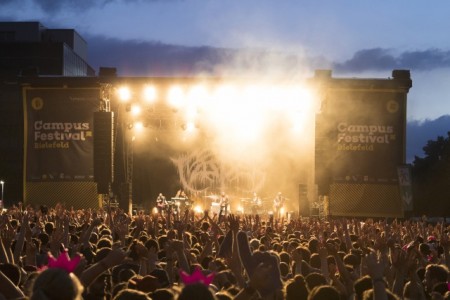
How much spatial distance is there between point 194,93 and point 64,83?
490cm

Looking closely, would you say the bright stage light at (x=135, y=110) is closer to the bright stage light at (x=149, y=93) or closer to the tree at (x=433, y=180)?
the bright stage light at (x=149, y=93)

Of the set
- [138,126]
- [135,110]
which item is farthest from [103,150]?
[138,126]

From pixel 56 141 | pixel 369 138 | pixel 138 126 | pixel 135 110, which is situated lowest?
pixel 56 141

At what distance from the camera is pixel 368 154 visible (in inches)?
1006

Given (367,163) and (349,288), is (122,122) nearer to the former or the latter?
(367,163)

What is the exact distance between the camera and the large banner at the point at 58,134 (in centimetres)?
2655

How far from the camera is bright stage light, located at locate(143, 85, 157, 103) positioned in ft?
81.4

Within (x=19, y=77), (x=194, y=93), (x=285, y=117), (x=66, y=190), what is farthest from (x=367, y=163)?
(x=19, y=77)

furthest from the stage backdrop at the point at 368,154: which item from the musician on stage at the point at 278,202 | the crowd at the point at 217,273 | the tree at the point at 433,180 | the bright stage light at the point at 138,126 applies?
the crowd at the point at 217,273

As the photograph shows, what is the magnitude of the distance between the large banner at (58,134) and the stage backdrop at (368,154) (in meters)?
8.76

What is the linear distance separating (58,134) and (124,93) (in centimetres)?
332

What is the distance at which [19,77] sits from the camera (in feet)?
87.8

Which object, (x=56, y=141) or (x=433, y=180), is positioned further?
(x=433, y=180)

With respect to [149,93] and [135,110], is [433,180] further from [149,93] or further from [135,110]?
[149,93]
